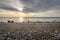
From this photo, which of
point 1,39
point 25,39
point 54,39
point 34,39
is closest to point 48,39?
point 54,39

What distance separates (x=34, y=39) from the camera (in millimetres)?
8844

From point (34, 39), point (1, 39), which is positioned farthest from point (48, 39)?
point (1, 39)

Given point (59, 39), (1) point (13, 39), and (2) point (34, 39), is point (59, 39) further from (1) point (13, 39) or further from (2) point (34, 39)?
(1) point (13, 39)

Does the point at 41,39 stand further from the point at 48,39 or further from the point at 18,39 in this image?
the point at 18,39

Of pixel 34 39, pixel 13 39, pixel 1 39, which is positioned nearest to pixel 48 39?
pixel 34 39

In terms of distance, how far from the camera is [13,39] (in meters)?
8.67

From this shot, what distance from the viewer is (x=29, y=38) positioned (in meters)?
8.95

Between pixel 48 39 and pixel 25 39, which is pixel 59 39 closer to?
pixel 48 39

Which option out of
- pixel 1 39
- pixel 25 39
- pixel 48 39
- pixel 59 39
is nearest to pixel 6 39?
pixel 1 39

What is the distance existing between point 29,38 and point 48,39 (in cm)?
134

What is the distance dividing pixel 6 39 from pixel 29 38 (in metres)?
1.61

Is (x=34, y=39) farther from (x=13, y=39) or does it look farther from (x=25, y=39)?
(x=13, y=39)

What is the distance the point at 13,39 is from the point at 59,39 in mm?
3196

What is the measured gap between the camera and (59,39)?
346 inches
